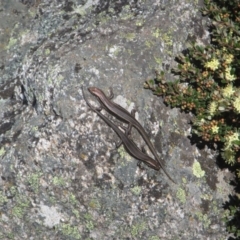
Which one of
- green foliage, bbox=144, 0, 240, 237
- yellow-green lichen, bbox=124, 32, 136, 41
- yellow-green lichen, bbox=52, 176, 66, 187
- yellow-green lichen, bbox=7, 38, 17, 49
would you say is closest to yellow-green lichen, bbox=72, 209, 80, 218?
yellow-green lichen, bbox=52, 176, 66, 187

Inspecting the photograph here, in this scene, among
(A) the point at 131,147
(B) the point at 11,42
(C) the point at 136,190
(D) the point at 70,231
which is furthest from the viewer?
(B) the point at 11,42

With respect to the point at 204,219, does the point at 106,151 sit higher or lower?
higher

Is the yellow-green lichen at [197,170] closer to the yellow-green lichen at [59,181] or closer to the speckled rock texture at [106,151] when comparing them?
the speckled rock texture at [106,151]

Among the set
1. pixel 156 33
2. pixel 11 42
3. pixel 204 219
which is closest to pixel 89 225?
pixel 204 219

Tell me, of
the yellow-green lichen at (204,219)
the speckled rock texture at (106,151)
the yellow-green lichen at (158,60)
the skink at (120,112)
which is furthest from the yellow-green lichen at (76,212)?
the yellow-green lichen at (158,60)

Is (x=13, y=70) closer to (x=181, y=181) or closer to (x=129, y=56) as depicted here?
(x=129, y=56)

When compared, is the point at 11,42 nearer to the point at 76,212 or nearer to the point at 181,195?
the point at 76,212
